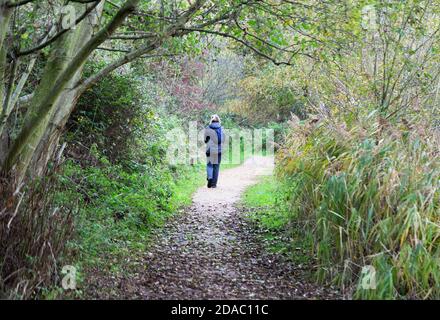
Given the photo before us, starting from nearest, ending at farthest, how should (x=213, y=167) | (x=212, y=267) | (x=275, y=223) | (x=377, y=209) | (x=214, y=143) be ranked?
(x=377, y=209) < (x=212, y=267) < (x=275, y=223) < (x=214, y=143) < (x=213, y=167)

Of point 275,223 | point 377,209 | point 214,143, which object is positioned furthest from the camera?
point 214,143

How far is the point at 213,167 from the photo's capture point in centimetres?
1232

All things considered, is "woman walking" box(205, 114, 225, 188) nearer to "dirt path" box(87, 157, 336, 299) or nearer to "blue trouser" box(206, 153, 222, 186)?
"blue trouser" box(206, 153, 222, 186)

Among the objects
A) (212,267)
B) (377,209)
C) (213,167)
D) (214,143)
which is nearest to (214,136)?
(214,143)

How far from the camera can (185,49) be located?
852cm

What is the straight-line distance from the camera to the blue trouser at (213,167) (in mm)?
11984

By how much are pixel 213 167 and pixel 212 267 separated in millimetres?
6054

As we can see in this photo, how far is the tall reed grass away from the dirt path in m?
0.54

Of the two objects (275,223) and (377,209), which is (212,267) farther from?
(275,223)

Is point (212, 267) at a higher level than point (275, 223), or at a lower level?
lower

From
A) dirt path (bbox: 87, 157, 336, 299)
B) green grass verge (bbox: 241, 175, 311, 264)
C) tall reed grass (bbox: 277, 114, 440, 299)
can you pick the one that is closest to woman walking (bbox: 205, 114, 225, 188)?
green grass verge (bbox: 241, 175, 311, 264)
